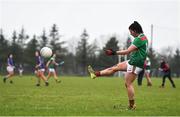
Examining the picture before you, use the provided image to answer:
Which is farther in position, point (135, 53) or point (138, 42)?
point (135, 53)

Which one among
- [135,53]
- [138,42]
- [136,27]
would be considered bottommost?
[135,53]

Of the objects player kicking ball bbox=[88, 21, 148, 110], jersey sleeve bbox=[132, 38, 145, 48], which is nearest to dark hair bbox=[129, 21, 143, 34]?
player kicking ball bbox=[88, 21, 148, 110]

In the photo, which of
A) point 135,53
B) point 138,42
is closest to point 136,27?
point 138,42

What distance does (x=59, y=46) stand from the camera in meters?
98.2

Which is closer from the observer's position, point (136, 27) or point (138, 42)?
point (138, 42)

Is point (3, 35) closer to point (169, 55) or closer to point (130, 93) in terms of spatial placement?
point (169, 55)

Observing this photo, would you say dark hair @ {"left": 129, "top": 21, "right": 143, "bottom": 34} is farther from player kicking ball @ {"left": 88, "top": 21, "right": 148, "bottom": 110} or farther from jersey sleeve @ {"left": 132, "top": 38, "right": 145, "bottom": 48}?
jersey sleeve @ {"left": 132, "top": 38, "right": 145, "bottom": 48}

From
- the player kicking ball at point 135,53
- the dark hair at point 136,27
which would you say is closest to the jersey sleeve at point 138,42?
the player kicking ball at point 135,53

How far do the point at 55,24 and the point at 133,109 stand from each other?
9214cm

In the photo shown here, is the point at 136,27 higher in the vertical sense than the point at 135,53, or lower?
higher

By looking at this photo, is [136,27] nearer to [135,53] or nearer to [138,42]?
[138,42]

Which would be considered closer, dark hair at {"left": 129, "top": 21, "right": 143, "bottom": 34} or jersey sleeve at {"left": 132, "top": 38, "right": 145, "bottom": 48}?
jersey sleeve at {"left": 132, "top": 38, "right": 145, "bottom": 48}

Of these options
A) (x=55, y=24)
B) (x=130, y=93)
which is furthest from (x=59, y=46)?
(x=130, y=93)

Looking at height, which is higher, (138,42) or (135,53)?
(138,42)
